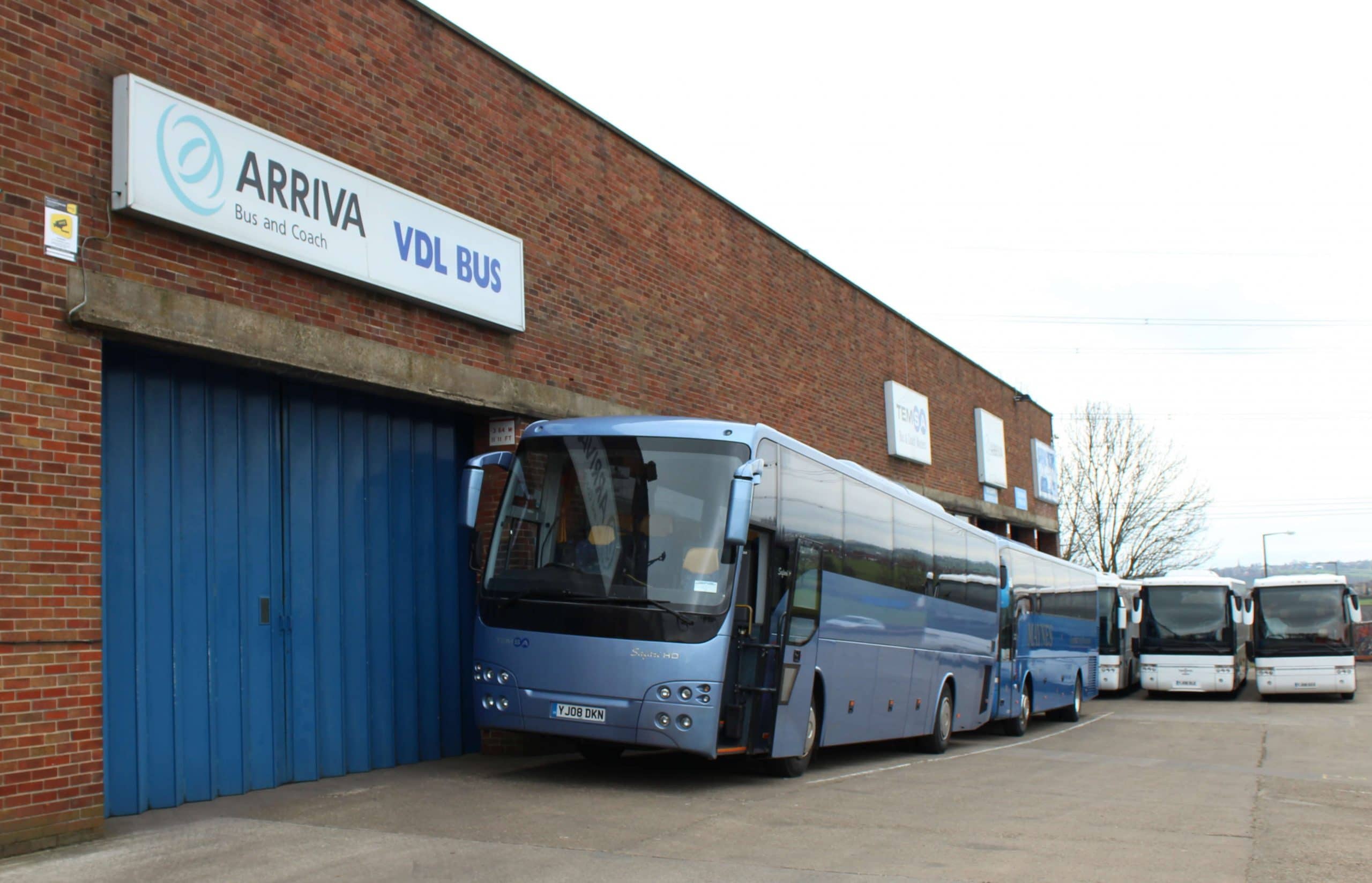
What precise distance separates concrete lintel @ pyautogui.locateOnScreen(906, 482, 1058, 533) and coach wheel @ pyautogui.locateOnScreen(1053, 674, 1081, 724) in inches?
173

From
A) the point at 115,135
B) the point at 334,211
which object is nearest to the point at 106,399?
the point at 115,135

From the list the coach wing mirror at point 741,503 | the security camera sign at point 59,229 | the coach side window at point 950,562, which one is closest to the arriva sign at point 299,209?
the security camera sign at point 59,229

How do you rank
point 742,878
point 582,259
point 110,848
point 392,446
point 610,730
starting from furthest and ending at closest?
point 582,259 < point 392,446 < point 610,730 < point 110,848 < point 742,878

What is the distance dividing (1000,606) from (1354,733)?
5.66 metres

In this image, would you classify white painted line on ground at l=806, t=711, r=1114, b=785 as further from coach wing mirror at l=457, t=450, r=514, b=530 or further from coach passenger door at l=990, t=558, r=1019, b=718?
coach wing mirror at l=457, t=450, r=514, b=530

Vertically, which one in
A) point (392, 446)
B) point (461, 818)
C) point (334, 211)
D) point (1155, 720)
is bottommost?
point (1155, 720)

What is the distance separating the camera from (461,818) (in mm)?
8750

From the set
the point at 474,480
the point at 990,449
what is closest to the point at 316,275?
the point at 474,480

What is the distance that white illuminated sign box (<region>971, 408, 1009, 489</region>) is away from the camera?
31.6 m

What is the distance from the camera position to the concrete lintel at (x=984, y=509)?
27641mm

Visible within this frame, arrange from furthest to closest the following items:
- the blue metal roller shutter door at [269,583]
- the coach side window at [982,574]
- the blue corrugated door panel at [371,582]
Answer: the coach side window at [982,574], the blue corrugated door panel at [371,582], the blue metal roller shutter door at [269,583]

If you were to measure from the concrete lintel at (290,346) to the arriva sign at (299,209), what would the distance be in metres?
0.53

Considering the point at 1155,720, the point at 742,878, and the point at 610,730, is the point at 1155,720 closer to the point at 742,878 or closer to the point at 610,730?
the point at 610,730

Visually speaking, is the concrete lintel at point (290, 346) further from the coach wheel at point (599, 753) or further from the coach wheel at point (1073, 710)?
the coach wheel at point (1073, 710)
